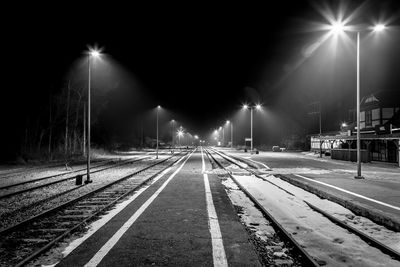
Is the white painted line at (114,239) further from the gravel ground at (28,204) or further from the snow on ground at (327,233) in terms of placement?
the snow on ground at (327,233)

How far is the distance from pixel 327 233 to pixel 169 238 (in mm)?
3868

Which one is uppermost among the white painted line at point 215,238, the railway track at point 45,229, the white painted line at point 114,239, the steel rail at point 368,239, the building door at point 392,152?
the building door at point 392,152

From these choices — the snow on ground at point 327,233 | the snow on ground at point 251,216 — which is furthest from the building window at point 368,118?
the snow on ground at point 251,216

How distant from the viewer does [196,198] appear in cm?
1178

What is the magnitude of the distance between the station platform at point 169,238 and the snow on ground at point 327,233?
4.49ft

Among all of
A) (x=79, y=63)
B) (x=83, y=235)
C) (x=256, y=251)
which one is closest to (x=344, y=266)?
(x=256, y=251)

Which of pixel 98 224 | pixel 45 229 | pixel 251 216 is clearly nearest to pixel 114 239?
pixel 98 224

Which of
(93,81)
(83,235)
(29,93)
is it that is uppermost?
(93,81)

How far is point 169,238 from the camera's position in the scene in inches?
269

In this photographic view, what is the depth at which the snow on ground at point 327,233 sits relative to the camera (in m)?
5.71

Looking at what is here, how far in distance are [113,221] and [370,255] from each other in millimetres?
6281

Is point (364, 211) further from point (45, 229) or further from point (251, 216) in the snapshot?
point (45, 229)

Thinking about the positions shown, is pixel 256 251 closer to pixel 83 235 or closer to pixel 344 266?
pixel 344 266

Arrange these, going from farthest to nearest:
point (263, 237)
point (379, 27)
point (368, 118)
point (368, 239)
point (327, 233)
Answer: point (368, 118) < point (379, 27) < point (327, 233) < point (263, 237) < point (368, 239)
